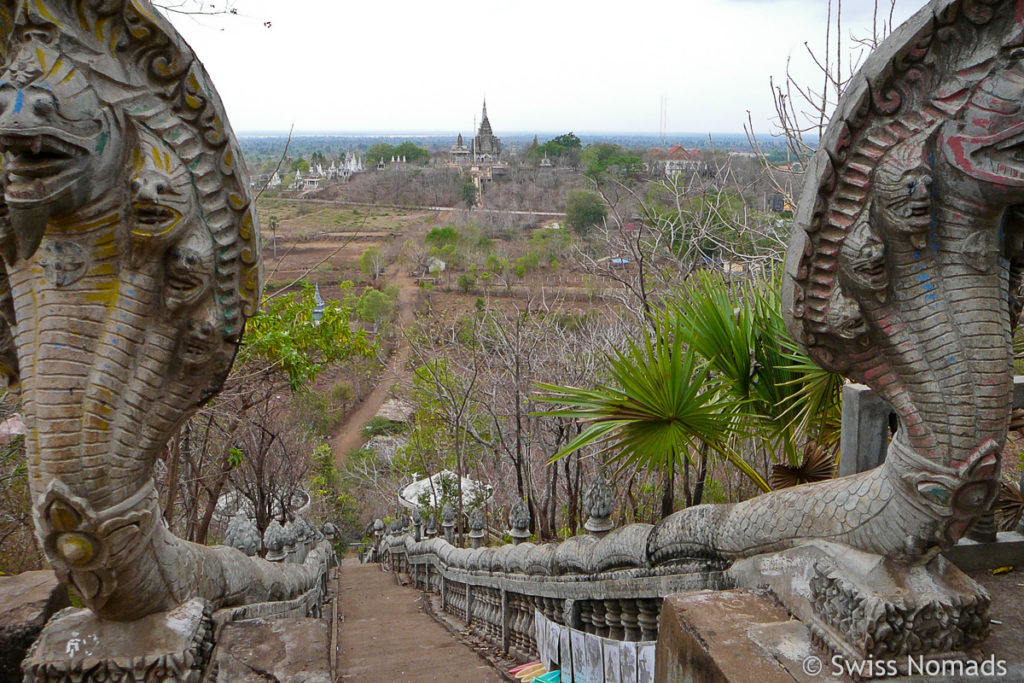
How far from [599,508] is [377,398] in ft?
97.6

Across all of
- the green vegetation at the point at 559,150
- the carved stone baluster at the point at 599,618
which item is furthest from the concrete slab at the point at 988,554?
the green vegetation at the point at 559,150

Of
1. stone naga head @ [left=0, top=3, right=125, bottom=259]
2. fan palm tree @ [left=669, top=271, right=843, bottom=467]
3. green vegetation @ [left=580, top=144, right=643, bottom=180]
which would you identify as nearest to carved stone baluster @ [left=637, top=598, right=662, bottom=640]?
fan palm tree @ [left=669, top=271, right=843, bottom=467]

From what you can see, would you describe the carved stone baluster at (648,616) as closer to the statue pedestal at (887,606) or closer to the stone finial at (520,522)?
the statue pedestal at (887,606)

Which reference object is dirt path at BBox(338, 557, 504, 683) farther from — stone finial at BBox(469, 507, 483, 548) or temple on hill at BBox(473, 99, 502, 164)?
temple on hill at BBox(473, 99, 502, 164)

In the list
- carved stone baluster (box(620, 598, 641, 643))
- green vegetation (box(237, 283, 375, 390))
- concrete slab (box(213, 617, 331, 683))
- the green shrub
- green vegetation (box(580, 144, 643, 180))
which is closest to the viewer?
concrete slab (box(213, 617, 331, 683))

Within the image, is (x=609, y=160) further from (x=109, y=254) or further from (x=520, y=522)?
(x=109, y=254)

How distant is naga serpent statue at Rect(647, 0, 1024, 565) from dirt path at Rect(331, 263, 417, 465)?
2001 cm

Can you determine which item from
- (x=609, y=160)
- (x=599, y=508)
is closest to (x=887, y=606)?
(x=599, y=508)

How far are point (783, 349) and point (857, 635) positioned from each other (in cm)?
157

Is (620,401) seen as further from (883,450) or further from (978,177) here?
(978,177)

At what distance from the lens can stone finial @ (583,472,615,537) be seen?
13.3ft

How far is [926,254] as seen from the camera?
2.54m

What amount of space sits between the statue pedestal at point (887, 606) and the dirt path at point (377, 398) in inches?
783

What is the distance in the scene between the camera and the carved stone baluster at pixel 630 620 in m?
3.86
